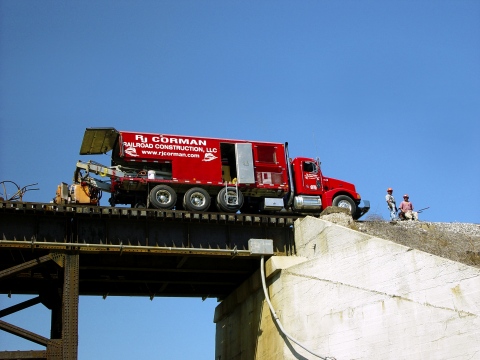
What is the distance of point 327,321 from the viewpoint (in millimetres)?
27359

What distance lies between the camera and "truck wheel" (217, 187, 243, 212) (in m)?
Answer: 31.7

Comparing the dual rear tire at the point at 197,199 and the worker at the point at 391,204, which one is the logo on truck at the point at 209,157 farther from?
the worker at the point at 391,204

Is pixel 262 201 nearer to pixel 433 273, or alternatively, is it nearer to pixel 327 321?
pixel 327 321

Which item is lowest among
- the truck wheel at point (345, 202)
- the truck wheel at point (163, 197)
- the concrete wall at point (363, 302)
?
the concrete wall at point (363, 302)

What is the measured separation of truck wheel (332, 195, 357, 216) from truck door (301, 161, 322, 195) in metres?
0.86

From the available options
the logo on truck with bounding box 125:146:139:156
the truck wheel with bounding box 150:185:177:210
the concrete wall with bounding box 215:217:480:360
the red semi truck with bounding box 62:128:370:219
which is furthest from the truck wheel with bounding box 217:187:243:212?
the logo on truck with bounding box 125:146:139:156

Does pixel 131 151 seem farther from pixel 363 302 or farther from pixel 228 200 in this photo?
pixel 363 302

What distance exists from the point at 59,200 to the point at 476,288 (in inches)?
646

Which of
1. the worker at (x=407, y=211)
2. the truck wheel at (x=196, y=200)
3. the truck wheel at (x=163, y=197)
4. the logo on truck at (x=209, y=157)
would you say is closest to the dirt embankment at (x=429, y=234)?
the worker at (x=407, y=211)

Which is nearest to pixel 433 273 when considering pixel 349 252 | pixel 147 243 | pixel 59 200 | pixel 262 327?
pixel 349 252

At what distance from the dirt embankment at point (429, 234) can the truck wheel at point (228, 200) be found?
3.73 meters

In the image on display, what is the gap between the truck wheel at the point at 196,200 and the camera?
31.1m

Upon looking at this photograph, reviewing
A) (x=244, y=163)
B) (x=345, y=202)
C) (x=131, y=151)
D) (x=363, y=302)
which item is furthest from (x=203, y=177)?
(x=363, y=302)

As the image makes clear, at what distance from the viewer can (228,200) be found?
32.0m
